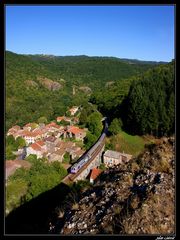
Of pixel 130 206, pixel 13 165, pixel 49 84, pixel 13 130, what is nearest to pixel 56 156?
pixel 13 165

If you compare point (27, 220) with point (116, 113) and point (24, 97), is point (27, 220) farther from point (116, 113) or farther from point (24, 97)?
point (24, 97)

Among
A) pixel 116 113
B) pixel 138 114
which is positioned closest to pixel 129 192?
pixel 138 114

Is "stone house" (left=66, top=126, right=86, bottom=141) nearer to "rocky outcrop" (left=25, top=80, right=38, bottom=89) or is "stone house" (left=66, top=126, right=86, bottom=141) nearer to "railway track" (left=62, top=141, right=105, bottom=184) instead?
"railway track" (left=62, top=141, right=105, bottom=184)

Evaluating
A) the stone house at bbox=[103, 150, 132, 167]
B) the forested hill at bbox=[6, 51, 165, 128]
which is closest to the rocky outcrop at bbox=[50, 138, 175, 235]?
the stone house at bbox=[103, 150, 132, 167]

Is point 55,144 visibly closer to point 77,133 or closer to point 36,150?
point 77,133
